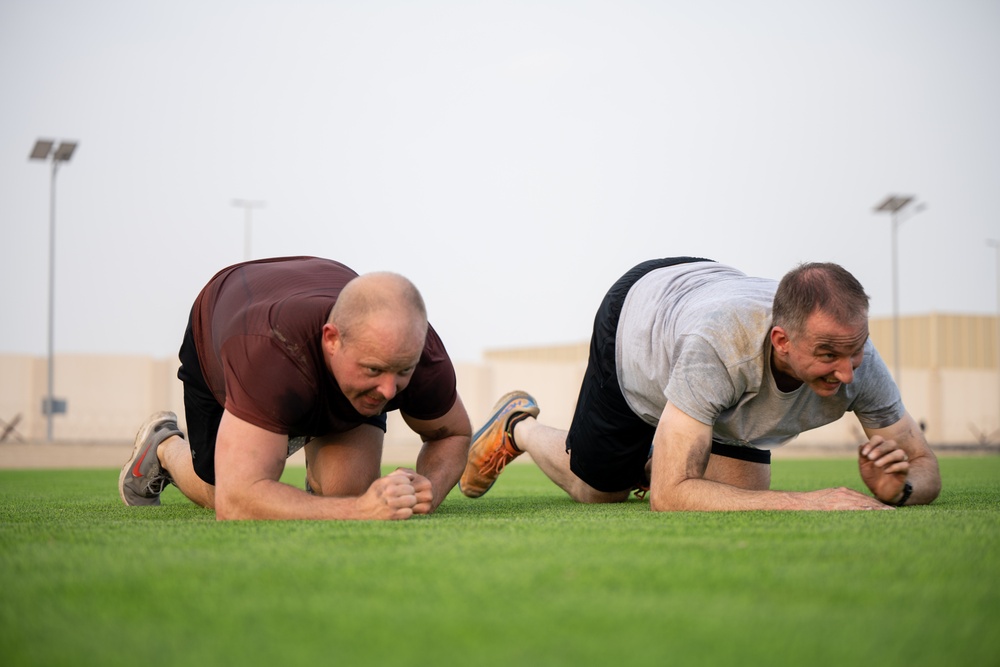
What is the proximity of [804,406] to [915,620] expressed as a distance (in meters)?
2.43

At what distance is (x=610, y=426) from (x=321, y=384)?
176 cm

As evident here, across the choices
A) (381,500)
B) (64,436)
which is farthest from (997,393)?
(381,500)

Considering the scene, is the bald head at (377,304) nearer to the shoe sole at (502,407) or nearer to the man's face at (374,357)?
the man's face at (374,357)

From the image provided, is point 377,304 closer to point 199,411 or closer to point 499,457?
point 199,411

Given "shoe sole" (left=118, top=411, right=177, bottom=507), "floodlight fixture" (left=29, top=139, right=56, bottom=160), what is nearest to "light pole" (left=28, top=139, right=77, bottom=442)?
"floodlight fixture" (left=29, top=139, right=56, bottom=160)

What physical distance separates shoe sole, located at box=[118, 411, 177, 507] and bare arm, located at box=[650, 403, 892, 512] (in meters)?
2.71

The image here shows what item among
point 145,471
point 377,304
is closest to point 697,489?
point 377,304

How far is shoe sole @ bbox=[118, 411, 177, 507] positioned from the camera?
4.86m

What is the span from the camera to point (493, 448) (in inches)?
206

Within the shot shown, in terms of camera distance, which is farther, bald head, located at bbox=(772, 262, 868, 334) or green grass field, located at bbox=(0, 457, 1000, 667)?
bald head, located at bbox=(772, 262, 868, 334)

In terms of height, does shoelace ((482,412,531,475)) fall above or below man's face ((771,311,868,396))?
below

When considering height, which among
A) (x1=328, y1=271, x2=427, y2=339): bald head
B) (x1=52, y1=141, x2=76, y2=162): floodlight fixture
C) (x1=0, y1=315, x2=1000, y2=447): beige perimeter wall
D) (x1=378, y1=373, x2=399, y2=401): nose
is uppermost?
(x1=52, y1=141, x2=76, y2=162): floodlight fixture

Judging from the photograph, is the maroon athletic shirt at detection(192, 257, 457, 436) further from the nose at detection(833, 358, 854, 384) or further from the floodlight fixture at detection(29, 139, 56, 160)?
the floodlight fixture at detection(29, 139, 56, 160)

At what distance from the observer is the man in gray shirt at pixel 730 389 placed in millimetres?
3537
